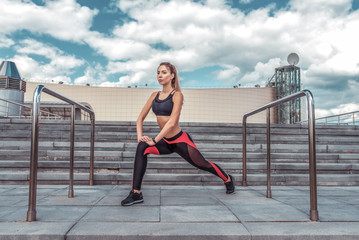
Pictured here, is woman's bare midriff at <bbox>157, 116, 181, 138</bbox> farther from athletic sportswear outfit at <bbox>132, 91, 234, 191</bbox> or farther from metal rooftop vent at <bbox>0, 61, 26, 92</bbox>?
metal rooftop vent at <bbox>0, 61, 26, 92</bbox>

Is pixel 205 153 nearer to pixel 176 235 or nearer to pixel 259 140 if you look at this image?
pixel 259 140

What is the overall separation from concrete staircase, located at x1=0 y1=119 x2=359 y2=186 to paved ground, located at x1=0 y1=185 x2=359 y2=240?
0.65m

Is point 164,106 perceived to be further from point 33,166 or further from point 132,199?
point 33,166

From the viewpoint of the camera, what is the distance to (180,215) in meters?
2.67

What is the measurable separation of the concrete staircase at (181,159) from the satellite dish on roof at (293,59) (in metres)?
25.3

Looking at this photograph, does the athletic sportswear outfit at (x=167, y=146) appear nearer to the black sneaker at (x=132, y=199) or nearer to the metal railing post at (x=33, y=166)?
the black sneaker at (x=132, y=199)

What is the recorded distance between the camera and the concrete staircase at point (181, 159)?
15.4 feet

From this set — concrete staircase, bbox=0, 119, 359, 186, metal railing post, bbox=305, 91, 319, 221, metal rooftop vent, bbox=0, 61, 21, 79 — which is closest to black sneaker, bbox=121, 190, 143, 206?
concrete staircase, bbox=0, 119, 359, 186

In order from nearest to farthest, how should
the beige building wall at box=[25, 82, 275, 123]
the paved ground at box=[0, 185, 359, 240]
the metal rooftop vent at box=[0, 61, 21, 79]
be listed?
1. the paved ground at box=[0, 185, 359, 240]
2. the metal rooftop vent at box=[0, 61, 21, 79]
3. the beige building wall at box=[25, 82, 275, 123]

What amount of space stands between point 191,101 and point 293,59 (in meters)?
12.4

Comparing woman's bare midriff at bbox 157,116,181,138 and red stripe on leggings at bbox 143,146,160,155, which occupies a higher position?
woman's bare midriff at bbox 157,116,181,138

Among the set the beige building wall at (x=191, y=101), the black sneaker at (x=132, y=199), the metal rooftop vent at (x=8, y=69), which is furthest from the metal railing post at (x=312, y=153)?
the beige building wall at (x=191, y=101)

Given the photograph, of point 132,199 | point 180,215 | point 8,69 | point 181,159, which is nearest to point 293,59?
point 8,69

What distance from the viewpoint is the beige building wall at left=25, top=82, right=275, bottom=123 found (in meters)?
35.0
